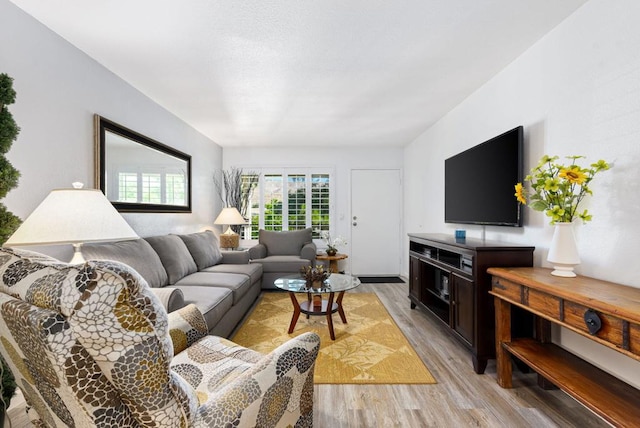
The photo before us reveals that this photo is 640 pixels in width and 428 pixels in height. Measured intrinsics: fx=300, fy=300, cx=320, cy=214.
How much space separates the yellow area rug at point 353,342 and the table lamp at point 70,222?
1516 millimetres

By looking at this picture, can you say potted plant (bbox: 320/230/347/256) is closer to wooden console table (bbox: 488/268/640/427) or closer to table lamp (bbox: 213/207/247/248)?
table lamp (bbox: 213/207/247/248)

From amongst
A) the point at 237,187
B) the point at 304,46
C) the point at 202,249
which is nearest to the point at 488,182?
the point at 304,46

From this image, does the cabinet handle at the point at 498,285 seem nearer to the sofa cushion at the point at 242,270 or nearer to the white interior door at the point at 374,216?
the sofa cushion at the point at 242,270

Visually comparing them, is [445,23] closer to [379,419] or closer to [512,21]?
[512,21]

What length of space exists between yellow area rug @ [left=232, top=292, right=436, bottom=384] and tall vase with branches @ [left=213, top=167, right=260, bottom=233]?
88.0 inches

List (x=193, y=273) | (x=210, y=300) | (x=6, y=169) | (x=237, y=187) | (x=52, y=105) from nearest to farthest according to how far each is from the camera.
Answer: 1. (x=6, y=169)
2. (x=52, y=105)
3. (x=210, y=300)
4. (x=193, y=273)
5. (x=237, y=187)

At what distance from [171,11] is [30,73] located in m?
1.00

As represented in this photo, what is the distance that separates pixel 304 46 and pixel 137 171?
209cm

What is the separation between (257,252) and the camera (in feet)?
15.2

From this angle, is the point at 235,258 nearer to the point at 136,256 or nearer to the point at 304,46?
the point at 136,256

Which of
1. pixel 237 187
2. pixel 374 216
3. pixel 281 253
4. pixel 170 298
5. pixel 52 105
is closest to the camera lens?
pixel 170 298

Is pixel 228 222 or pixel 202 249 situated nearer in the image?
pixel 202 249

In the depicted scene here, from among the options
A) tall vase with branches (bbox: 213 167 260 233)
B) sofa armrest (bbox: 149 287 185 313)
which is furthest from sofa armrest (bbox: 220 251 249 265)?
sofa armrest (bbox: 149 287 185 313)

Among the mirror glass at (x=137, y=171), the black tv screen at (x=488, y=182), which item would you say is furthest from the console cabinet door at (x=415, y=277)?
the mirror glass at (x=137, y=171)
